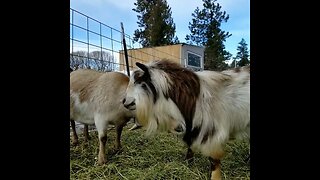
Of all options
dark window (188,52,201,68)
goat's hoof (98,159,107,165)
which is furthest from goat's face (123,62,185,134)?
dark window (188,52,201,68)

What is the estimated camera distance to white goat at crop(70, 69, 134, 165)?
2.74 metres

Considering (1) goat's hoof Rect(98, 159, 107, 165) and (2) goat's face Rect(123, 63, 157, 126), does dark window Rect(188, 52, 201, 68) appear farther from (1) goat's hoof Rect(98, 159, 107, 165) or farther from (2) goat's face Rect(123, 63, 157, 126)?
(2) goat's face Rect(123, 63, 157, 126)

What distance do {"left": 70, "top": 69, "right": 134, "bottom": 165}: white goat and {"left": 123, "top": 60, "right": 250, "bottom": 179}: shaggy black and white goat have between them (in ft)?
1.74

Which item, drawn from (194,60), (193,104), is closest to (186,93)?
(193,104)

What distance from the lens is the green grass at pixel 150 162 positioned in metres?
2.24

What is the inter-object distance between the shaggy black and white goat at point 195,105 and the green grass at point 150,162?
0.83ft

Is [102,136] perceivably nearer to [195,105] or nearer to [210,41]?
[195,105]

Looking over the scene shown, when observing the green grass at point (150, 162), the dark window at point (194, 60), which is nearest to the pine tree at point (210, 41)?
the dark window at point (194, 60)
